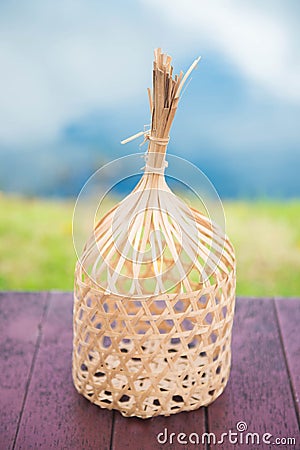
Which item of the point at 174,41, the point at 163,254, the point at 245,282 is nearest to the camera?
the point at 163,254

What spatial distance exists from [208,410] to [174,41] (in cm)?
162

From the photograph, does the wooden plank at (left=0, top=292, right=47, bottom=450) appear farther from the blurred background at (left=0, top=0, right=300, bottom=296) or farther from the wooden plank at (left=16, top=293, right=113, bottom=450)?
the blurred background at (left=0, top=0, right=300, bottom=296)

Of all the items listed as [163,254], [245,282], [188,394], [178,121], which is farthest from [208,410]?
[178,121]

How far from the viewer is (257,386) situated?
1.38 metres

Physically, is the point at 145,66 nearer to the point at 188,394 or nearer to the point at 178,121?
the point at 178,121

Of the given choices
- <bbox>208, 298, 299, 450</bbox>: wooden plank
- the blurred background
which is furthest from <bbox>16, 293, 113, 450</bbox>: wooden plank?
the blurred background

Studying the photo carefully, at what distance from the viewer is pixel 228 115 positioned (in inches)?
108

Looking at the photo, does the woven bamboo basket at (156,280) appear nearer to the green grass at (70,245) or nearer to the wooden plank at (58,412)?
the wooden plank at (58,412)

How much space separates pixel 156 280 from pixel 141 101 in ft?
5.21

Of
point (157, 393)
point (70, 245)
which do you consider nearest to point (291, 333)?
point (157, 393)

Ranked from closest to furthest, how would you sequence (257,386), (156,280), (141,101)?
(156,280) → (257,386) → (141,101)

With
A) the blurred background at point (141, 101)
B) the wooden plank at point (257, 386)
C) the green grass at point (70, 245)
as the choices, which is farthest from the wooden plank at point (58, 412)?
the blurred background at point (141, 101)

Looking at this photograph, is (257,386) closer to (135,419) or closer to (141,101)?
(135,419)

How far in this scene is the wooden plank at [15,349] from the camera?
50.6 inches
